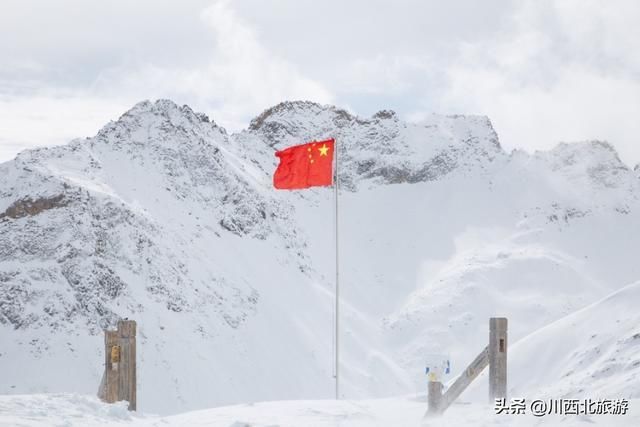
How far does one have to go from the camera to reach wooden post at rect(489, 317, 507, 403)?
10039mm

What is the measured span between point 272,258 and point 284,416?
3578cm

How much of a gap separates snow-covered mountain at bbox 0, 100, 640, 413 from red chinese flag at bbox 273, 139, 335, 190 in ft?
8.96

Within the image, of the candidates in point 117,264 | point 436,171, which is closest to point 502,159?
point 436,171

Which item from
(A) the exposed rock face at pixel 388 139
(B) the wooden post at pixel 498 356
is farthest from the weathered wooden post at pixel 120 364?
(A) the exposed rock face at pixel 388 139

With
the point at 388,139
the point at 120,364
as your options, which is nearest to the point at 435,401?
the point at 120,364

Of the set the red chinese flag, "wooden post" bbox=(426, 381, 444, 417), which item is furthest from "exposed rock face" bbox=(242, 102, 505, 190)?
"wooden post" bbox=(426, 381, 444, 417)

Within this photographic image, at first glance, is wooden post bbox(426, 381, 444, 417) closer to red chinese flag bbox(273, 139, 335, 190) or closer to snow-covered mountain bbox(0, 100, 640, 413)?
snow-covered mountain bbox(0, 100, 640, 413)

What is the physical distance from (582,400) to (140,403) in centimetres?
2429

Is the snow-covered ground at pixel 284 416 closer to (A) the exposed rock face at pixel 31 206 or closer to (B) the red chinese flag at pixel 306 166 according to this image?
(B) the red chinese flag at pixel 306 166

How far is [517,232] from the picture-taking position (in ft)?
177

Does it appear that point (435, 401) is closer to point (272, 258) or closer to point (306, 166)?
point (306, 166)

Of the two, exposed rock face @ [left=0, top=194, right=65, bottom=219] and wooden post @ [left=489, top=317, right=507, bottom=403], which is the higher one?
exposed rock face @ [left=0, top=194, right=65, bottom=219]

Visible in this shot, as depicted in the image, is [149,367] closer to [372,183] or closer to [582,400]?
[582,400]

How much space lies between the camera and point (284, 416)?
970 centimetres
